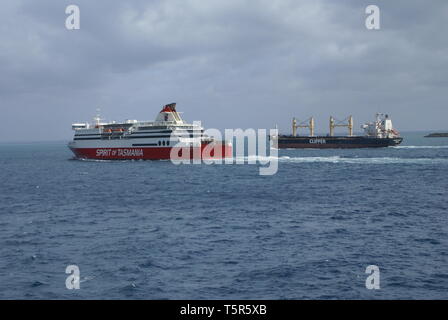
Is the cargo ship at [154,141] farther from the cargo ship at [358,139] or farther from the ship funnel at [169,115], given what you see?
the cargo ship at [358,139]

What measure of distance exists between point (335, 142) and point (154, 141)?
77993 millimetres

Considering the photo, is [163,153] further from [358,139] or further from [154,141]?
[358,139]

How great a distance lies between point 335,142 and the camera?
156625 mm

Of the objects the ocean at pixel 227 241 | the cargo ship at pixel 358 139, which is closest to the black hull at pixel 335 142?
the cargo ship at pixel 358 139

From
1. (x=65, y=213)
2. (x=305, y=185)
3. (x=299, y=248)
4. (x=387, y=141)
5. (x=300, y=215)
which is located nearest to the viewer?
(x=299, y=248)

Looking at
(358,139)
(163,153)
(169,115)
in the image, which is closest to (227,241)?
(163,153)

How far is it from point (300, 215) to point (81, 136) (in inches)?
3554

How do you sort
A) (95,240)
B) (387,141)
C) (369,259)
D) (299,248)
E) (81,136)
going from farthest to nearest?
(387,141) < (81,136) < (95,240) < (299,248) < (369,259)

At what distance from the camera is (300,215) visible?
135 feet

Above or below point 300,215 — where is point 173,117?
above

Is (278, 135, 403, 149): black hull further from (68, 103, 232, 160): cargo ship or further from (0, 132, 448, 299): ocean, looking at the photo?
(0, 132, 448, 299): ocean

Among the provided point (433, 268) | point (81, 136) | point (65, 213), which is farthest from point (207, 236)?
point (81, 136)

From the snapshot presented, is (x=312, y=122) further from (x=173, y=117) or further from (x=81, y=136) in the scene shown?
(x=81, y=136)

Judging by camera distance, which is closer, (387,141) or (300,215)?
(300,215)
